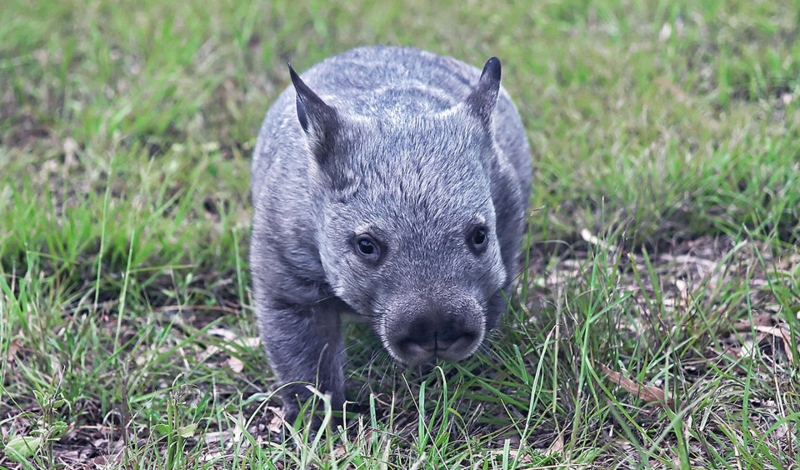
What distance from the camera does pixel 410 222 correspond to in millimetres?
3564

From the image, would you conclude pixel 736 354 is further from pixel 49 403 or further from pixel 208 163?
pixel 208 163

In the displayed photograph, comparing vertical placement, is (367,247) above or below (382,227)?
below

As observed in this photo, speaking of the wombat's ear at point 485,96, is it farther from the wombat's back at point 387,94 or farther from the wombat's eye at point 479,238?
the wombat's eye at point 479,238

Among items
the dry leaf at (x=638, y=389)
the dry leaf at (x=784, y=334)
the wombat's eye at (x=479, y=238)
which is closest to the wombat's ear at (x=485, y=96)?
the wombat's eye at (x=479, y=238)

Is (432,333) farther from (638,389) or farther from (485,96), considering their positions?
(485,96)

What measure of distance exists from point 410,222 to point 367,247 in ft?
0.75

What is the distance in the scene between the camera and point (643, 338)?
4.06 m

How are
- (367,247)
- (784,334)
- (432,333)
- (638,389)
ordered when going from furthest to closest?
(784,334), (638,389), (367,247), (432,333)

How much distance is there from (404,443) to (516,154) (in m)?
2.04

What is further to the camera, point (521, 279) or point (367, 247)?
point (521, 279)

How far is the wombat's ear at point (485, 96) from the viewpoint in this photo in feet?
13.6

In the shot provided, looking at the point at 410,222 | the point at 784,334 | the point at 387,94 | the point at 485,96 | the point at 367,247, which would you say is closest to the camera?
the point at 410,222

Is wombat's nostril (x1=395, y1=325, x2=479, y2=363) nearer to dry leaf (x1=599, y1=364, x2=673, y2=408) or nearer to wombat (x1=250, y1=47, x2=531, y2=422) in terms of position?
wombat (x1=250, y1=47, x2=531, y2=422)

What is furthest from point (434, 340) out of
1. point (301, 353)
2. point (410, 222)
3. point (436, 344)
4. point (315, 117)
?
point (315, 117)
